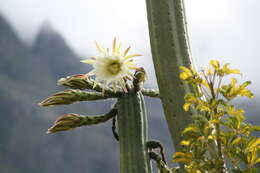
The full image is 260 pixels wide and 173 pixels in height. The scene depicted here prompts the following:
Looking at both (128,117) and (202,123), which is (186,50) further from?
(202,123)

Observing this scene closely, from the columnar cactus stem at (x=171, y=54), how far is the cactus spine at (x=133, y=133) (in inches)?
5.6

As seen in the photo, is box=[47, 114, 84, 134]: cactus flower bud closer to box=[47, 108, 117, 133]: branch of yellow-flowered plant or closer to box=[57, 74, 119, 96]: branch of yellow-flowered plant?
box=[47, 108, 117, 133]: branch of yellow-flowered plant

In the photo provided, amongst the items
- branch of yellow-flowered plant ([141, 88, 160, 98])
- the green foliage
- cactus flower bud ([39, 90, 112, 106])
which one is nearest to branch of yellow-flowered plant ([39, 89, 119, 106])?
cactus flower bud ([39, 90, 112, 106])

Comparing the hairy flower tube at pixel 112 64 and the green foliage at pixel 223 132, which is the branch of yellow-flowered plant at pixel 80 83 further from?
the green foliage at pixel 223 132

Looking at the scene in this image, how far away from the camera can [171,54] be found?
1674 millimetres

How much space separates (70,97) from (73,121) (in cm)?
9

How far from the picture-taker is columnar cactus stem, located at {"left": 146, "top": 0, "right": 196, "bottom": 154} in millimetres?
1615

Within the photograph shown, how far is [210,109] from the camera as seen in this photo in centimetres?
110

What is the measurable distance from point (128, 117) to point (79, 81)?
242 millimetres

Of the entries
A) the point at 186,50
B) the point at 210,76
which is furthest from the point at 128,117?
the point at 210,76

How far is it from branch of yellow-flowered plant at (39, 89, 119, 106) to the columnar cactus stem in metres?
0.23

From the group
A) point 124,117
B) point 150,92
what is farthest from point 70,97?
point 150,92

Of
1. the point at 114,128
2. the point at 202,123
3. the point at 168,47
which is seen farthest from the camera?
the point at 114,128

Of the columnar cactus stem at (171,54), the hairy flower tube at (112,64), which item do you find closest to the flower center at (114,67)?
the hairy flower tube at (112,64)
